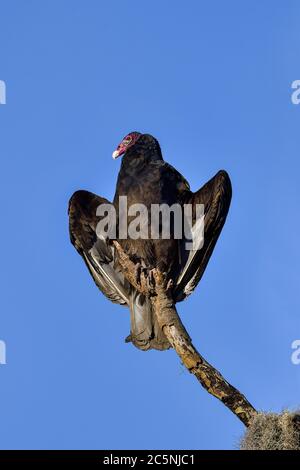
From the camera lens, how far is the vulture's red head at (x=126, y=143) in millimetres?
11297

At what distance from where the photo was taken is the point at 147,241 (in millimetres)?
10078

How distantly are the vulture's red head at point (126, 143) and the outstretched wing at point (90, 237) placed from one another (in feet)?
2.96

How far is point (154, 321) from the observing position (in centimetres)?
984

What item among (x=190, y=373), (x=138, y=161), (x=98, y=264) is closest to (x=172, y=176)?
(x=138, y=161)

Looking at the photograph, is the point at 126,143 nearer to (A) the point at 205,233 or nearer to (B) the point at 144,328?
(A) the point at 205,233

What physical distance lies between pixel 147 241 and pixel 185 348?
1854 millimetres

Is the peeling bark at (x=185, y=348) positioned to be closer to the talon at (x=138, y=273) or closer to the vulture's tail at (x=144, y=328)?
the talon at (x=138, y=273)

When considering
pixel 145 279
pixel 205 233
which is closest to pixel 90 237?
pixel 205 233

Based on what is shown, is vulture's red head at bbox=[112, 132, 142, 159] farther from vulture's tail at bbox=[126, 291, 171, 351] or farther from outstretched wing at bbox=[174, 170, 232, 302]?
vulture's tail at bbox=[126, 291, 171, 351]

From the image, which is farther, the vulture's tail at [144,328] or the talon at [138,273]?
the vulture's tail at [144,328]

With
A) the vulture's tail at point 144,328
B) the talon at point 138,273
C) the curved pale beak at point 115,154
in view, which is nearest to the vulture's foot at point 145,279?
the talon at point 138,273

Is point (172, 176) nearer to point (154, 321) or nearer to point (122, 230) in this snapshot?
point (122, 230)

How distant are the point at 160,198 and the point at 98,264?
3.03 feet
